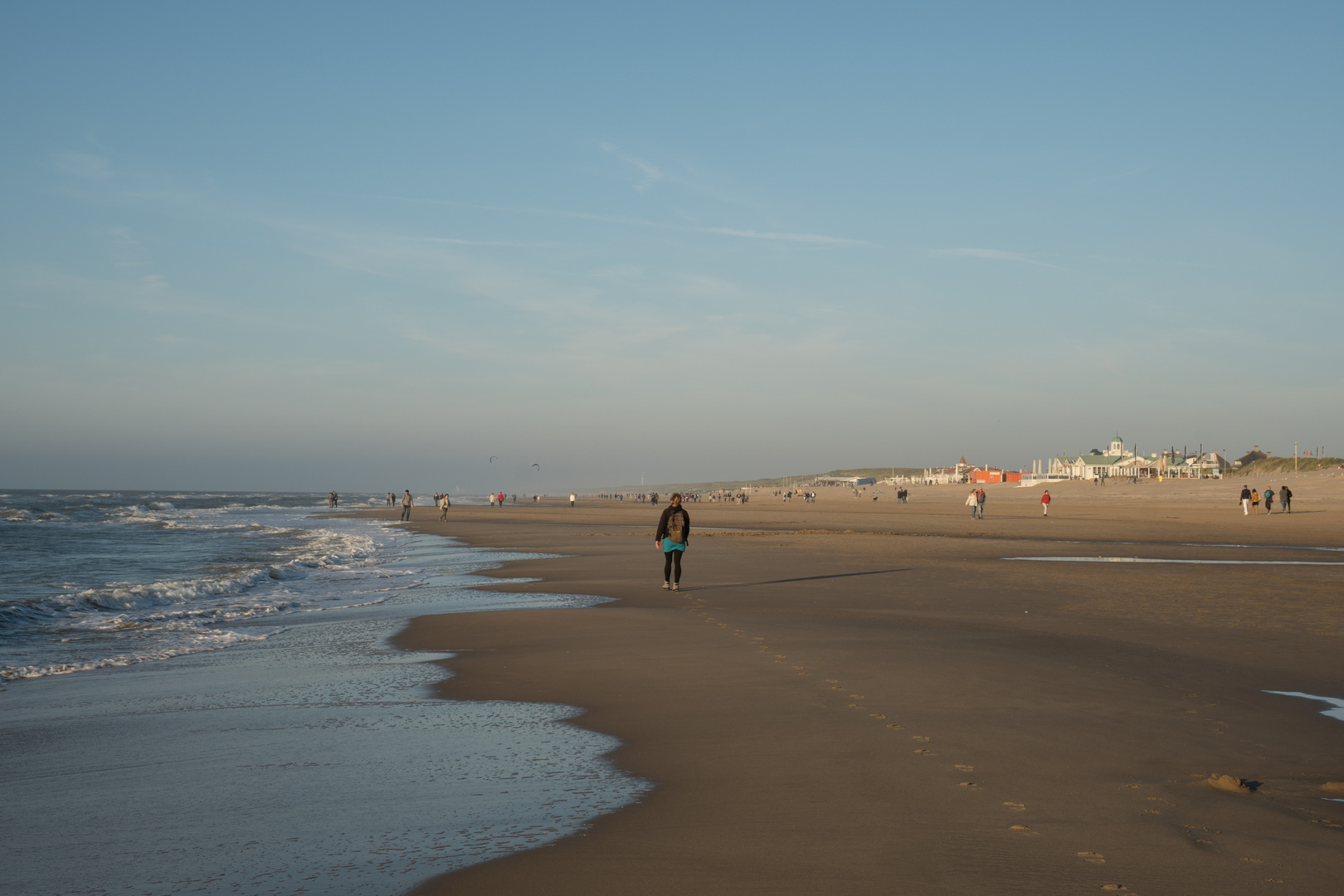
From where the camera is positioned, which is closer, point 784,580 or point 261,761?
point 261,761

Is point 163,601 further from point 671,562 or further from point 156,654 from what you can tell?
point 671,562

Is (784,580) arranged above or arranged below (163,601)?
Result: above

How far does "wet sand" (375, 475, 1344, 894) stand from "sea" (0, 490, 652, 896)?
0.40 metres

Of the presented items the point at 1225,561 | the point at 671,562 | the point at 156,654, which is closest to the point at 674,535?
the point at 671,562

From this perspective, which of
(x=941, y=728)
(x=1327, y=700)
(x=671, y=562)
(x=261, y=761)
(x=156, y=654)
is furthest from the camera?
(x=671, y=562)

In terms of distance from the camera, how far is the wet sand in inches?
159

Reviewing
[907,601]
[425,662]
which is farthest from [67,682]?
[907,601]

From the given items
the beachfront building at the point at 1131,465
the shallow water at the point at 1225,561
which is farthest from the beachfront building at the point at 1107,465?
the shallow water at the point at 1225,561

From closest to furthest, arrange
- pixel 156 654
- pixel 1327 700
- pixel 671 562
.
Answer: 1. pixel 1327 700
2. pixel 156 654
3. pixel 671 562

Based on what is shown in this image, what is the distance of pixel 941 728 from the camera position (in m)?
6.52

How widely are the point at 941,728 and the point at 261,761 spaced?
473cm

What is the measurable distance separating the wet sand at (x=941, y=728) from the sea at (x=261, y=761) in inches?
15.8

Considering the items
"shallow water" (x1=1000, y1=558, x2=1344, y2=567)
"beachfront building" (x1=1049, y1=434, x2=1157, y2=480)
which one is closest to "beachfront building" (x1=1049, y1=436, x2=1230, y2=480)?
"beachfront building" (x1=1049, y1=434, x2=1157, y2=480)

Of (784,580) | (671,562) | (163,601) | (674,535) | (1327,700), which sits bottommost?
(163,601)
